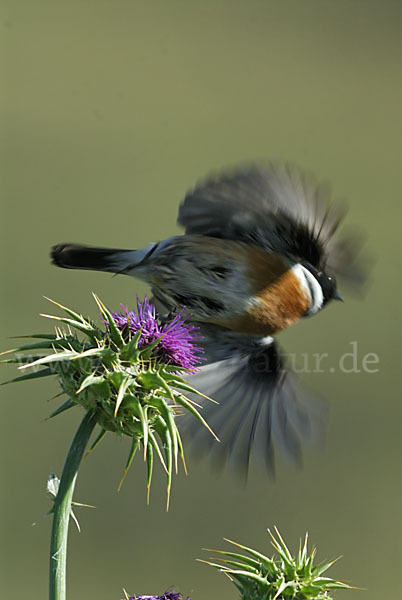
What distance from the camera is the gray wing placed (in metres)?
2.38

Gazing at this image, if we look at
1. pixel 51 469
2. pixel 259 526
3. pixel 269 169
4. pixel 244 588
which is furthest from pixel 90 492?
pixel 244 588

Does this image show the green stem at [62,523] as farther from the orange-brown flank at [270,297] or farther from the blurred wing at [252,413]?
the orange-brown flank at [270,297]

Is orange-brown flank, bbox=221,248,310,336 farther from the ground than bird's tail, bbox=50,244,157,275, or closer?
closer

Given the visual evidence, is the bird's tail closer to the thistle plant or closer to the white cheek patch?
the white cheek patch

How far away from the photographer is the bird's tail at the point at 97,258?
2.44 metres

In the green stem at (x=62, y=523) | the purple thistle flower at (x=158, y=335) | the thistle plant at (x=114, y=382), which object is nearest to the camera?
the green stem at (x=62, y=523)

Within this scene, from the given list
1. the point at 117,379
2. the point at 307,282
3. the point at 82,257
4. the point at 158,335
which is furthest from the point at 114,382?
the point at 307,282

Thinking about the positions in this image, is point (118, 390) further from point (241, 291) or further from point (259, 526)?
point (259, 526)

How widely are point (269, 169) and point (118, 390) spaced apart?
3.84ft

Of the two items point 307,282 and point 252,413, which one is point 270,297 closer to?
point 307,282

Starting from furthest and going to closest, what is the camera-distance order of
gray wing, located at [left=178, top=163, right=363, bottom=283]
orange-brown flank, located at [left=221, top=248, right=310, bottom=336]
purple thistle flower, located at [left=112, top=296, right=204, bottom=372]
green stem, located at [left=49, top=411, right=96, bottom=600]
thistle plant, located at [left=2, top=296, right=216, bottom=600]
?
orange-brown flank, located at [left=221, top=248, right=310, bottom=336] < gray wing, located at [left=178, top=163, right=363, bottom=283] < purple thistle flower, located at [left=112, top=296, right=204, bottom=372] < thistle plant, located at [left=2, top=296, right=216, bottom=600] < green stem, located at [left=49, top=411, right=96, bottom=600]

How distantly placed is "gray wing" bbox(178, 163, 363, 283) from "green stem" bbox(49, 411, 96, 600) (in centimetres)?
116

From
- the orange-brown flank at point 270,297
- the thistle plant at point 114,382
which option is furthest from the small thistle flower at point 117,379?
the orange-brown flank at point 270,297

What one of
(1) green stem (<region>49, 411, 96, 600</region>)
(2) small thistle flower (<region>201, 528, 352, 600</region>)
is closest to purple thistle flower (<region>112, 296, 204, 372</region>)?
(1) green stem (<region>49, 411, 96, 600</region>)
